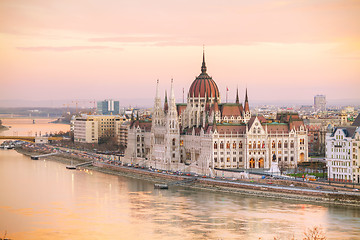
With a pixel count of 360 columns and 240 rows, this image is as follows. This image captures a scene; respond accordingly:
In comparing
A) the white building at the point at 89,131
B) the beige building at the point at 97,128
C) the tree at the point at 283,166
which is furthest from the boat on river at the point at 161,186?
the white building at the point at 89,131

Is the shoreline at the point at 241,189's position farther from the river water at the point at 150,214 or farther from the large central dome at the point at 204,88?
the large central dome at the point at 204,88

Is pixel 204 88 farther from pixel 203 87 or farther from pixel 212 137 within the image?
pixel 212 137

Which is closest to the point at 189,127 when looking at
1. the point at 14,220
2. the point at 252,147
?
the point at 252,147

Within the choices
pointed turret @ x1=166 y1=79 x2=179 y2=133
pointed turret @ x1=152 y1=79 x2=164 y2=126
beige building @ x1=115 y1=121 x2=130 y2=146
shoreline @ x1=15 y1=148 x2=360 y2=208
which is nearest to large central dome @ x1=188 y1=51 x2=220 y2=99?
pointed turret @ x1=152 y1=79 x2=164 y2=126

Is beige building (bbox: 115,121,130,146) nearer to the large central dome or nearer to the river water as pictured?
the large central dome

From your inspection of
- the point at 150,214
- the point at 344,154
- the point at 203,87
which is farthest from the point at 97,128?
the point at 150,214
